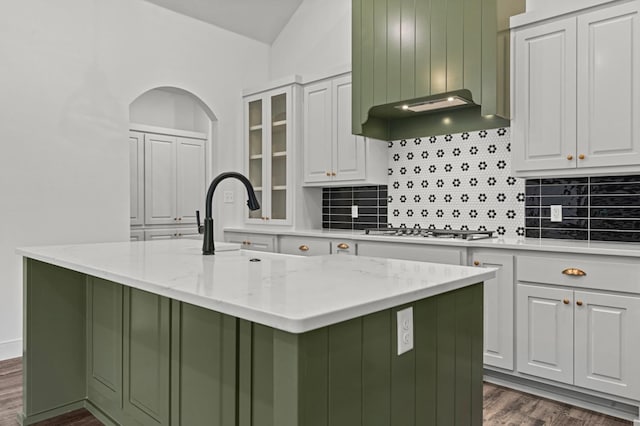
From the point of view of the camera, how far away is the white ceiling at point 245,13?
14.3ft

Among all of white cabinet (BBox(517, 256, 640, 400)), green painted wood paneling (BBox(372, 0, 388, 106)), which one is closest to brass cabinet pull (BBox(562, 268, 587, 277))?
white cabinet (BBox(517, 256, 640, 400))

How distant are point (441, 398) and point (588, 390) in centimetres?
149

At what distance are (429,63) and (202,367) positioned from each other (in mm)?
2509

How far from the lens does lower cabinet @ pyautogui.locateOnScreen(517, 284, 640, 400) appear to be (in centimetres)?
234

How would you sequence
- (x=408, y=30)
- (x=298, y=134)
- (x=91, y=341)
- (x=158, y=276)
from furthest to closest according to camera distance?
(x=298, y=134)
(x=408, y=30)
(x=91, y=341)
(x=158, y=276)

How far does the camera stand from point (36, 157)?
347cm

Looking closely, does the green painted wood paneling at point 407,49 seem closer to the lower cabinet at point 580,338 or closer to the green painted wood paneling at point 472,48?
the green painted wood paneling at point 472,48

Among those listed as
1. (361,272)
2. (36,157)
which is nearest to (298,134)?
(36,157)

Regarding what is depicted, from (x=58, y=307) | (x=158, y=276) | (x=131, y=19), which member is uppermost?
(x=131, y=19)

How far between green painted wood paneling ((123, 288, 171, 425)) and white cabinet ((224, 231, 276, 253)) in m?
2.24

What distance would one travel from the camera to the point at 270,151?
14.8 feet

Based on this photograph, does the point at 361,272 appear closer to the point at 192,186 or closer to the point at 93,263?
the point at 93,263

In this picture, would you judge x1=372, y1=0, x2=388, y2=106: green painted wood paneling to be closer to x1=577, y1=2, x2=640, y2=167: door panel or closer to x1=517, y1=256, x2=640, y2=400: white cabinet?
x1=577, y1=2, x2=640, y2=167: door panel

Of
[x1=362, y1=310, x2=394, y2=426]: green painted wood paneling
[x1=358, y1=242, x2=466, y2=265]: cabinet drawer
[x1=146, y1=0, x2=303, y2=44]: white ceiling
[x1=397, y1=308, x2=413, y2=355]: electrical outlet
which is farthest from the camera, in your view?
[x1=146, y1=0, x2=303, y2=44]: white ceiling
